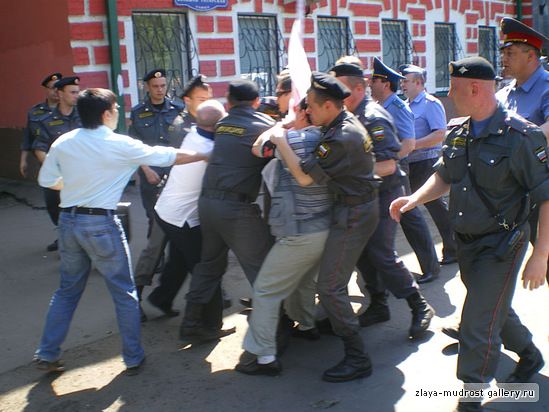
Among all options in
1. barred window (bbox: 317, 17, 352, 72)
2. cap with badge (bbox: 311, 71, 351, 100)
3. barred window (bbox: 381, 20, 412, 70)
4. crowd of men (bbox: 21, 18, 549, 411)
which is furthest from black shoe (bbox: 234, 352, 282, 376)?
barred window (bbox: 381, 20, 412, 70)

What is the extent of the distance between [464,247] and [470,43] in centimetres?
1379

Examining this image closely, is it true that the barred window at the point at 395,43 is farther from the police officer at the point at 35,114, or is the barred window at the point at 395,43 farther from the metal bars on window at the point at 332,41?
the police officer at the point at 35,114

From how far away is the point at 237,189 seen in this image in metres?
4.26

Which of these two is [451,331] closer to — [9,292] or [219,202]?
[219,202]

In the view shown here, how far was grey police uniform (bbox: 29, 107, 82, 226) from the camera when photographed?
21.7ft

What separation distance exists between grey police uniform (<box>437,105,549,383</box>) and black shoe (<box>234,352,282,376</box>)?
1.18 metres

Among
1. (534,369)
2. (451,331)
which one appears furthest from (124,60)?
(534,369)

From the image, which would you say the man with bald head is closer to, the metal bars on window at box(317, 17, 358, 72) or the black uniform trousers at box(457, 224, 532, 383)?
the black uniform trousers at box(457, 224, 532, 383)

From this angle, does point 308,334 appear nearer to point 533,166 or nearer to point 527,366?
point 527,366

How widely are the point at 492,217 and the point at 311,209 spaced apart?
105 centimetres

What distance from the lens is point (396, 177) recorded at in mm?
5062

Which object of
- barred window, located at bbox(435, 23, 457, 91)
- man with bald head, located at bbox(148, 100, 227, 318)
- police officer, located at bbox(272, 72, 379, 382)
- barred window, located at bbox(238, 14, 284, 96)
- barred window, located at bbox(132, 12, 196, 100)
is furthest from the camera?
barred window, located at bbox(435, 23, 457, 91)

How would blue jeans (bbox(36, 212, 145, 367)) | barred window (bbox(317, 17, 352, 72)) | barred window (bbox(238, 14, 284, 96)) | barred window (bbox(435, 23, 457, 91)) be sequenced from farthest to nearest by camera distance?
barred window (bbox(435, 23, 457, 91)) < barred window (bbox(317, 17, 352, 72)) < barred window (bbox(238, 14, 284, 96)) < blue jeans (bbox(36, 212, 145, 367))

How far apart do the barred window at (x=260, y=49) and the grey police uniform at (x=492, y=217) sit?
7.71 m
